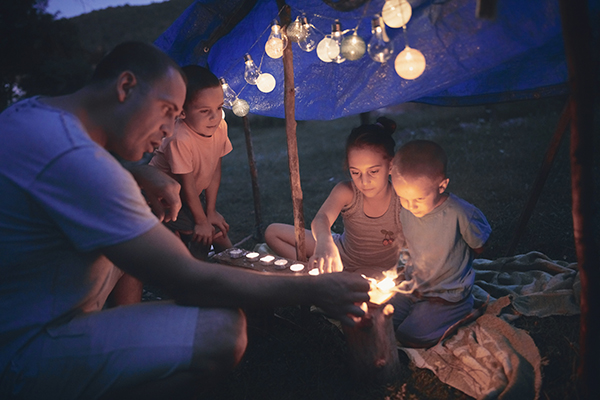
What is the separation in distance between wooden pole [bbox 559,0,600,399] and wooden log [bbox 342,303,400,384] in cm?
97

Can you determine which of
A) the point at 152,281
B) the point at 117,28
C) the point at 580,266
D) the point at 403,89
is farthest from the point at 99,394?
the point at 117,28

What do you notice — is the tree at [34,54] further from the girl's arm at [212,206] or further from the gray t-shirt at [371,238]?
the gray t-shirt at [371,238]

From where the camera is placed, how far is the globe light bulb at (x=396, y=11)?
1.99 meters

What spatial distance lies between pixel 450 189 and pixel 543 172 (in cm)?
281

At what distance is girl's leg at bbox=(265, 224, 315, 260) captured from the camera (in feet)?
12.1

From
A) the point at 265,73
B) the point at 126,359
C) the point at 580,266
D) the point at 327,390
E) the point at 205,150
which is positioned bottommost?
the point at 327,390

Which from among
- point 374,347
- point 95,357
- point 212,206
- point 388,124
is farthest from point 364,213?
point 95,357

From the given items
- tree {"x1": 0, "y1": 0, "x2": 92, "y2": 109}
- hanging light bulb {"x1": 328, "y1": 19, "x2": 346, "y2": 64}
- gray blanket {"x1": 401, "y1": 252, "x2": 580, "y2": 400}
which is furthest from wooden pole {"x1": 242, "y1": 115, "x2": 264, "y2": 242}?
tree {"x1": 0, "y1": 0, "x2": 92, "y2": 109}

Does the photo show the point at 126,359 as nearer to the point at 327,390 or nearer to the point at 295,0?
the point at 327,390

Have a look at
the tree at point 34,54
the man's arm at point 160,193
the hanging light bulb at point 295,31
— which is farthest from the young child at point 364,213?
the tree at point 34,54

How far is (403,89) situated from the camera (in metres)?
2.67

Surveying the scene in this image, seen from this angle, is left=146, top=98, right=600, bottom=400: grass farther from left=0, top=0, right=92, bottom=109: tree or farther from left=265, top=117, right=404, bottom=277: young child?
left=0, top=0, right=92, bottom=109: tree

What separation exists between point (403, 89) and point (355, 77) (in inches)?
17.3

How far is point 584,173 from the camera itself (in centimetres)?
169
